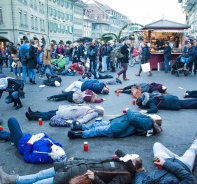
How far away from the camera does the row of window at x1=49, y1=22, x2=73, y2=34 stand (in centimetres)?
4450

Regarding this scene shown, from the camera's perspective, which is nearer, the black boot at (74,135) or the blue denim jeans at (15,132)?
the blue denim jeans at (15,132)

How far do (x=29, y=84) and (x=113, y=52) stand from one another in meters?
7.04

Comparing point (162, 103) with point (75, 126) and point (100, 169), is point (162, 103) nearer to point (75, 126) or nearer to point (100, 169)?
point (75, 126)

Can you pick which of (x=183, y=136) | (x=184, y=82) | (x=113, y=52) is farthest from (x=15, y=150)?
(x=113, y=52)

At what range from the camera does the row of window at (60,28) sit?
44.5 meters

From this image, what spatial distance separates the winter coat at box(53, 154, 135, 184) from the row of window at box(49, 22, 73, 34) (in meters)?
42.6

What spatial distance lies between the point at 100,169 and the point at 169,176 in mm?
1009

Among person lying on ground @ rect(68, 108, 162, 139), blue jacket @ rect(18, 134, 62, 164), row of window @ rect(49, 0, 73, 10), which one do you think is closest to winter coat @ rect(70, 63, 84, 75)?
person lying on ground @ rect(68, 108, 162, 139)

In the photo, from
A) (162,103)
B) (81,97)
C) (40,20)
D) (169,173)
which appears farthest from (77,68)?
(40,20)

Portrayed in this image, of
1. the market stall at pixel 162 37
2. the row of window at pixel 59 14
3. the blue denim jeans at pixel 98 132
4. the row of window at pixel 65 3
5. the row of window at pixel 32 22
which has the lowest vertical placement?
the blue denim jeans at pixel 98 132

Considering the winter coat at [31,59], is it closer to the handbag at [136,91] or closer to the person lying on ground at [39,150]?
the handbag at [136,91]

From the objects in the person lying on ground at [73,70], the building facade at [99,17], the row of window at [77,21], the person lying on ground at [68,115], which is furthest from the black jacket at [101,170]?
the building facade at [99,17]

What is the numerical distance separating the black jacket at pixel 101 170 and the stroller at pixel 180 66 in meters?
11.4

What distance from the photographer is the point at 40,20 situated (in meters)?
39.9
